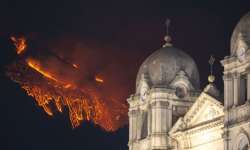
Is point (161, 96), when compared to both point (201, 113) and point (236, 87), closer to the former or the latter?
point (201, 113)

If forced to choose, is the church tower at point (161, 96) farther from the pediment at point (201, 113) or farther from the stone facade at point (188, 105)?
the pediment at point (201, 113)

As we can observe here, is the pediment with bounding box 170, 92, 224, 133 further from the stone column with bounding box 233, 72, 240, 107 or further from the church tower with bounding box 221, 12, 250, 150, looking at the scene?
the stone column with bounding box 233, 72, 240, 107

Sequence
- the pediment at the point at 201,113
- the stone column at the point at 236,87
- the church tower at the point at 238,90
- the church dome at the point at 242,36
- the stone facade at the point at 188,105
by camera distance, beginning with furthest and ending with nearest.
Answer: the pediment at the point at 201,113, the stone column at the point at 236,87, the church dome at the point at 242,36, the stone facade at the point at 188,105, the church tower at the point at 238,90

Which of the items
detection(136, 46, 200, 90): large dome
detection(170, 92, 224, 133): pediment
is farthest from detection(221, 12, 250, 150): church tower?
detection(136, 46, 200, 90): large dome

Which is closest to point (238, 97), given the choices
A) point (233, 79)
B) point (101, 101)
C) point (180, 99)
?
point (233, 79)

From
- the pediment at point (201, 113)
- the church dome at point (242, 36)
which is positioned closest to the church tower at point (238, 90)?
the church dome at point (242, 36)

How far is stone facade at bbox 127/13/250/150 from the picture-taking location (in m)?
79.2

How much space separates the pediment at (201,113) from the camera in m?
82.4

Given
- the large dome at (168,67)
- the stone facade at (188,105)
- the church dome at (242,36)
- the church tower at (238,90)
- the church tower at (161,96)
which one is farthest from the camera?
the large dome at (168,67)

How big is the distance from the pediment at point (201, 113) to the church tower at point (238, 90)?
76.7 inches

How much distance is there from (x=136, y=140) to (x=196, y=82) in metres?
4.73

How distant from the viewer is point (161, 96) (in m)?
87.4

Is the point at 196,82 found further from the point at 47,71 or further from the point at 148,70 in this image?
the point at 47,71

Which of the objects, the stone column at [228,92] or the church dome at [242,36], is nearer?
the church dome at [242,36]
